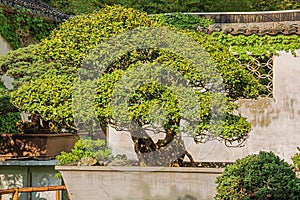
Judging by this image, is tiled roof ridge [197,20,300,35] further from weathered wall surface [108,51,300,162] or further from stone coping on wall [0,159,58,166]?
stone coping on wall [0,159,58,166]

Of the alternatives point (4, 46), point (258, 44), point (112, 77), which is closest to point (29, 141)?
point (112, 77)

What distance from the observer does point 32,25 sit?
777cm

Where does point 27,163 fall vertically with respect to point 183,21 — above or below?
below

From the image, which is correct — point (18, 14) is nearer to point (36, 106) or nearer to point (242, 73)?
point (36, 106)

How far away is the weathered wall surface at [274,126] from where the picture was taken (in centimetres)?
655

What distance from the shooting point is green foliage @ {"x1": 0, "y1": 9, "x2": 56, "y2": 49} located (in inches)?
285

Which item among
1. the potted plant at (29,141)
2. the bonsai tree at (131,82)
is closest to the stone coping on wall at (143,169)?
the bonsai tree at (131,82)

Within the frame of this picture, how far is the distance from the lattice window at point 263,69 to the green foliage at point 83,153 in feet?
7.16

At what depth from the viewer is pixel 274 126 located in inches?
259

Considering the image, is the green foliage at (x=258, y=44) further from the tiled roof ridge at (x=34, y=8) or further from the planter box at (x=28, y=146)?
the tiled roof ridge at (x=34, y=8)

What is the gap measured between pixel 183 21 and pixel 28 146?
2452 mm

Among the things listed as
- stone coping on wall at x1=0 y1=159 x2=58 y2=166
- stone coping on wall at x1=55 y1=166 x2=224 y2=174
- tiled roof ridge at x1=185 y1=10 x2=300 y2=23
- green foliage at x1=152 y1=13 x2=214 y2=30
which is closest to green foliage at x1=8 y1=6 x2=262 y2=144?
stone coping on wall at x1=55 y1=166 x2=224 y2=174

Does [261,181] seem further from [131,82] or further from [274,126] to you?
[274,126]

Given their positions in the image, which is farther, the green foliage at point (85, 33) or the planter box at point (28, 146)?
the planter box at point (28, 146)
